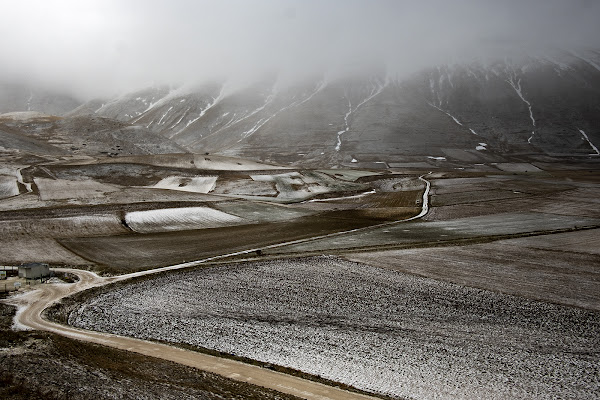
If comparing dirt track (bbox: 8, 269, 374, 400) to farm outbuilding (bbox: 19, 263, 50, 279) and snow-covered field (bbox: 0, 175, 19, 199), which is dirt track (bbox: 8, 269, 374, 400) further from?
snow-covered field (bbox: 0, 175, 19, 199)

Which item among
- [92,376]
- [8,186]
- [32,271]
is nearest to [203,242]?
[32,271]

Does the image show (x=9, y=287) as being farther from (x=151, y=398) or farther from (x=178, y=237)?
(x=151, y=398)

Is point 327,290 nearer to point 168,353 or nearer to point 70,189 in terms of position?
point 168,353

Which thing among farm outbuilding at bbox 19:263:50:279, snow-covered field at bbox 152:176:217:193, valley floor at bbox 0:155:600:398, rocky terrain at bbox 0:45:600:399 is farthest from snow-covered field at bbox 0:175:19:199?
farm outbuilding at bbox 19:263:50:279

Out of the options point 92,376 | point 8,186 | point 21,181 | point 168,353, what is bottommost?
point 168,353

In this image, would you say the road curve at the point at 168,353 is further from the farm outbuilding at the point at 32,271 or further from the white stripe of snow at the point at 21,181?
the white stripe of snow at the point at 21,181
